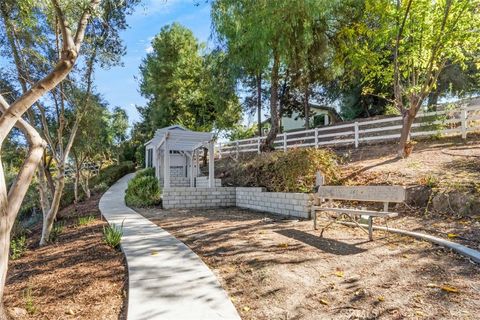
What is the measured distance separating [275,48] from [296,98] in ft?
30.2

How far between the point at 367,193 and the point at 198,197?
6564 mm

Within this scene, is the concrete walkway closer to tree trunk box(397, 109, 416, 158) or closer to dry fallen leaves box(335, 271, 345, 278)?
dry fallen leaves box(335, 271, 345, 278)

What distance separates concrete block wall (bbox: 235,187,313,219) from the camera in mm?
7373

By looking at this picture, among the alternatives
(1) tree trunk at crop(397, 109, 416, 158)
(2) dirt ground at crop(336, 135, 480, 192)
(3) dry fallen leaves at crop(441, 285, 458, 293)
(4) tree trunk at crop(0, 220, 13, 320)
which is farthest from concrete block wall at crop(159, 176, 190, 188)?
(3) dry fallen leaves at crop(441, 285, 458, 293)

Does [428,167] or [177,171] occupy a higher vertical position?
[177,171]

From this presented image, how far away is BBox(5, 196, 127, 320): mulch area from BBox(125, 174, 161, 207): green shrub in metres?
5.23

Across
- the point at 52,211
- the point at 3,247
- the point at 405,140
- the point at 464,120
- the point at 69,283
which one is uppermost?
the point at 464,120

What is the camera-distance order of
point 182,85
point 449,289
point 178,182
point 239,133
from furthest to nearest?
point 239,133 < point 182,85 < point 178,182 < point 449,289

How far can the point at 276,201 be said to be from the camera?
844 cm

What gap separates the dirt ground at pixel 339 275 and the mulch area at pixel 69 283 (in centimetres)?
122

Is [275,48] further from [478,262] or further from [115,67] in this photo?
[478,262]

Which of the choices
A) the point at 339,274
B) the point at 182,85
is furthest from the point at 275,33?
the point at 182,85

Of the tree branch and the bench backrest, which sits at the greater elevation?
the tree branch

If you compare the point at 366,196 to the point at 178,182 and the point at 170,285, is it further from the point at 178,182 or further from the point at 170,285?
the point at 178,182
